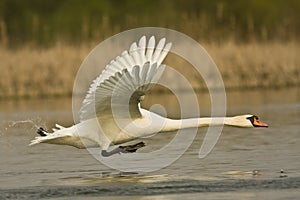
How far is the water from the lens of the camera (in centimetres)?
988

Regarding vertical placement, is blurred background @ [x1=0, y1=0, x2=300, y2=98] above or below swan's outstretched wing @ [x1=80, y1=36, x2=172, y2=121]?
above

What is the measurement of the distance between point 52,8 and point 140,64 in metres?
29.0

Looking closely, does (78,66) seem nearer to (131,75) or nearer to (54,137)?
(54,137)

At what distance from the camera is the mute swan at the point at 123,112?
33.9 ft

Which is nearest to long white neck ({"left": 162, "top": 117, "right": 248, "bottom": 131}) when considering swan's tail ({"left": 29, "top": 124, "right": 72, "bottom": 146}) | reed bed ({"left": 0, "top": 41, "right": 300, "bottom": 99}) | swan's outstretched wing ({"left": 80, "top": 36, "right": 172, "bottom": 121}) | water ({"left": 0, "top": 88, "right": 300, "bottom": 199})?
water ({"left": 0, "top": 88, "right": 300, "bottom": 199})

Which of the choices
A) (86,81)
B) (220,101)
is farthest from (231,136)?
(86,81)

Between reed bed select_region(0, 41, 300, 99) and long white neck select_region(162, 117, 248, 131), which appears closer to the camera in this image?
long white neck select_region(162, 117, 248, 131)

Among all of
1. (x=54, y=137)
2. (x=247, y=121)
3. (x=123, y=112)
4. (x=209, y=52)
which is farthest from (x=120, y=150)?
(x=209, y=52)

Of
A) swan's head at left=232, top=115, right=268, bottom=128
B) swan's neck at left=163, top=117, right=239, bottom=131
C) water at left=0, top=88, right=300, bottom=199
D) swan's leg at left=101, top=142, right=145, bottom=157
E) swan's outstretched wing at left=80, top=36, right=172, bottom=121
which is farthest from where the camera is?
swan's head at left=232, top=115, right=268, bottom=128

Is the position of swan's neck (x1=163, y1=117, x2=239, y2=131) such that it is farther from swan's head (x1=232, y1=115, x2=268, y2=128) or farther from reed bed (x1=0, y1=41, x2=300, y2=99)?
reed bed (x1=0, y1=41, x2=300, y2=99)

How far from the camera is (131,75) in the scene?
10.3 metres

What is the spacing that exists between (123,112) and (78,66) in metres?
11.2

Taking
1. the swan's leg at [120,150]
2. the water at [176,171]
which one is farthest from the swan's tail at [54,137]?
the swan's leg at [120,150]

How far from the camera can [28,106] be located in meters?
20.4
